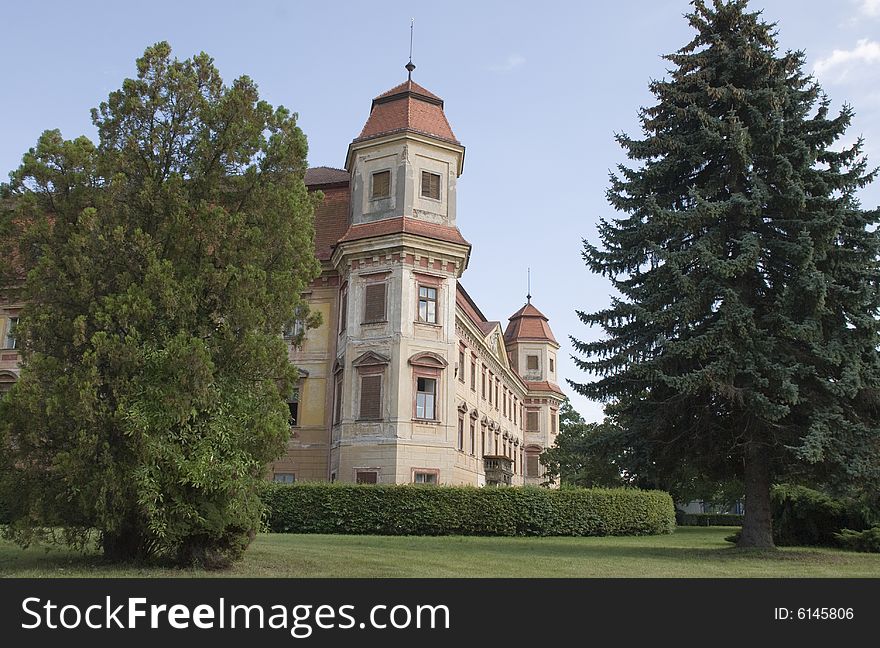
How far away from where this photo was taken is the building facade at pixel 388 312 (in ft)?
89.0

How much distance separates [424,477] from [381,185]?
11.0 m

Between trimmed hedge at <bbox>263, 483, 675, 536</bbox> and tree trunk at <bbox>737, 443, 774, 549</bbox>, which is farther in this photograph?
trimmed hedge at <bbox>263, 483, 675, 536</bbox>

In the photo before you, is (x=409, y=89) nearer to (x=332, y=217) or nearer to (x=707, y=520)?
(x=332, y=217)

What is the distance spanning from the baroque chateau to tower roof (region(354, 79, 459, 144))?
0.18ft

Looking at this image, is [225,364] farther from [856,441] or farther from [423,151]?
[423,151]

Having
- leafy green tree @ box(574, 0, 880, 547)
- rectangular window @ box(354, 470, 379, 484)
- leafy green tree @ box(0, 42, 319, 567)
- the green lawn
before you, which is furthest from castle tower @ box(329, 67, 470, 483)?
leafy green tree @ box(0, 42, 319, 567)

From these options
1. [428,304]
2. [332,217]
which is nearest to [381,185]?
[332,217]

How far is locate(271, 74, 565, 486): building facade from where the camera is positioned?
27.1 meters

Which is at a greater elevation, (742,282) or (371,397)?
(742,282)

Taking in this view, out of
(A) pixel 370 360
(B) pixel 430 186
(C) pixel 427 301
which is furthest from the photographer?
(B) pixel 430 186

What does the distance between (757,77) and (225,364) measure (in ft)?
46.5

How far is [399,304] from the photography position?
2770 cm

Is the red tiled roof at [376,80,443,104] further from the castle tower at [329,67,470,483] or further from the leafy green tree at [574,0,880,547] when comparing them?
the leafy green tree at [574,0,880,547]

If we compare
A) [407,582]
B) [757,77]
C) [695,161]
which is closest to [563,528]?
[695,161]
